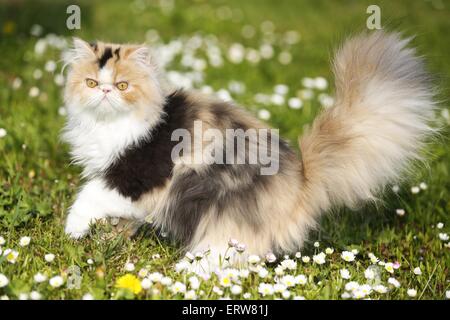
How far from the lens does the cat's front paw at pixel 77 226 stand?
3395 mm

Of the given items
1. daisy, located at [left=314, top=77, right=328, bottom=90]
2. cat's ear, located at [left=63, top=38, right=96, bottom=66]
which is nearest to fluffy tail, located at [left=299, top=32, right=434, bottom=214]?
cat's ear, located at [left=63, top=38, right=96, bottom=66]

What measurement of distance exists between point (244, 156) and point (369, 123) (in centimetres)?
74

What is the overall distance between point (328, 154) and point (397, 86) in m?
0.55

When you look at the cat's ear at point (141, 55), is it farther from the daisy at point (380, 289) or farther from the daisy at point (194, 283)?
the daisy at point (380, 289)

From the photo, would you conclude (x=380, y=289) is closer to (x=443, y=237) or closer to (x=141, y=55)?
(x=443, y=237)

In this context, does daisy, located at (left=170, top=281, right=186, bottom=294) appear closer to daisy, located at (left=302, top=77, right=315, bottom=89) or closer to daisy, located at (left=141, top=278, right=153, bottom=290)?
daisy, located at (left=141, top=278, right=153, bottom=290)

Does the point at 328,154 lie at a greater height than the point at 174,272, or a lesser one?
greater

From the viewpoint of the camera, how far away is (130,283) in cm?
295

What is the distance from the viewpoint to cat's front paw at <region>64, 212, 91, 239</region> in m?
3.39

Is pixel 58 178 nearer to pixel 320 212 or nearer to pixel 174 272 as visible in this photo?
pixel 174 272

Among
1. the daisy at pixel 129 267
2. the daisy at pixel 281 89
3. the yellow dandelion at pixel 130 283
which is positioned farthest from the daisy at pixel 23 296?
the daisy at pixel 281 89
